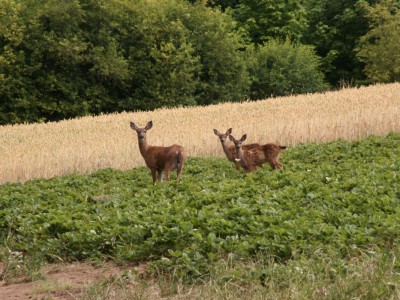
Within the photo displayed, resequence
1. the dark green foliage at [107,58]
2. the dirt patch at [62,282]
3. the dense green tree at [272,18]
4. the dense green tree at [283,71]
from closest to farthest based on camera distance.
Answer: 1. the dirt patch at [62,282]
2. the dark green foliage at [107,58]
3. the dense green tree at [283,71]
4. the dense green tree at [272,18]

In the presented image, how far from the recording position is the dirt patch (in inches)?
367

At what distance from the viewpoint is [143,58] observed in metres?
52.1

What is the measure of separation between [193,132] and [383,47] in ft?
118

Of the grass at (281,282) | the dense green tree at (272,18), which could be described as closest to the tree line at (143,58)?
the dense green tree at (272,18)

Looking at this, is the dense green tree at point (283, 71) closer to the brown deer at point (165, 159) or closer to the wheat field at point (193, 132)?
the wheat field at point (193, 132)

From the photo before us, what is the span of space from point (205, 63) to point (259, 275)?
4743cm

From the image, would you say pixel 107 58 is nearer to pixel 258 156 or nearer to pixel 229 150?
pixel 229 150

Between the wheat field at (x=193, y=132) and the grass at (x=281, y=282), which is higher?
the wheat field at (x=193, y=132)

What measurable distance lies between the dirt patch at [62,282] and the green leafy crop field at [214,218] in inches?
11.4

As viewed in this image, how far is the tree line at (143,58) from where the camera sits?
48812 millimetres

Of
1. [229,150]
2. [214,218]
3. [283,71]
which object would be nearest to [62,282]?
[214,218]

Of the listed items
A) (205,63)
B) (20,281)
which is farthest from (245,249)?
(205,63)

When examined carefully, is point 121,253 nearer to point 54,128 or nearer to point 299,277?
point 299,277

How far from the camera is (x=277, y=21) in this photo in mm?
66625
